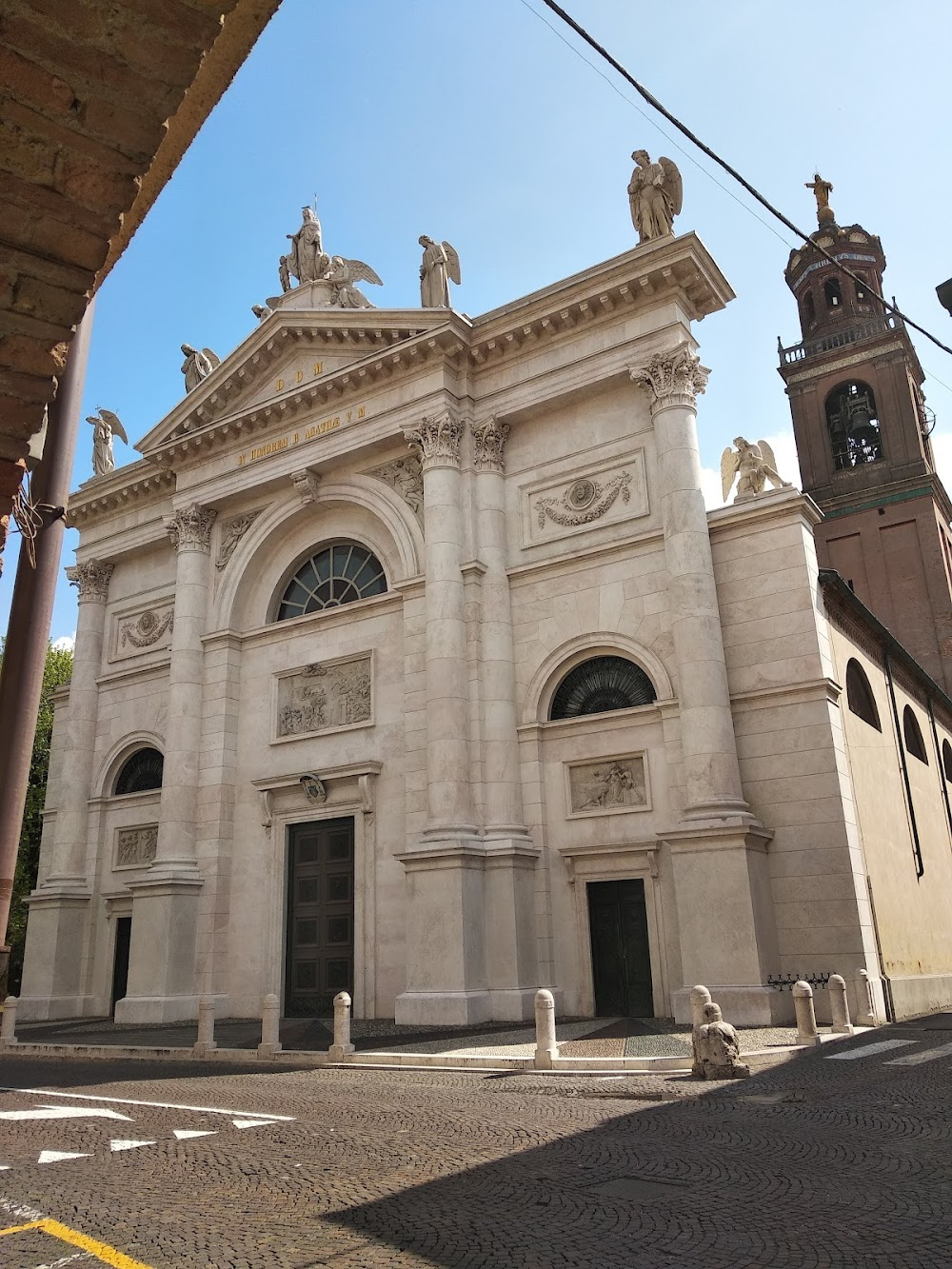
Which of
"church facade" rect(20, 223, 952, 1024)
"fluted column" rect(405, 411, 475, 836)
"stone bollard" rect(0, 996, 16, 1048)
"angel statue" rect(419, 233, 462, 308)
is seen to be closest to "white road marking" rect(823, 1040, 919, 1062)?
"church facade" rect(20, 223, 952, 1024)

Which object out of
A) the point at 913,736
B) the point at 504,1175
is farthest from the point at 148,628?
the point at 504,1175

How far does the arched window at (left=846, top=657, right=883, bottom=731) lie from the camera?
21688mm

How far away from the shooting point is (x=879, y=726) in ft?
75.1

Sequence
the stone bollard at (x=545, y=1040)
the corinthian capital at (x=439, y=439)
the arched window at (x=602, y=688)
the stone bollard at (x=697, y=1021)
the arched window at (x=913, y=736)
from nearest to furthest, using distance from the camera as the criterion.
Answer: the stone bollard at (x=697, y=1021) < the stone bollard at (x=545, y=1040) < the arched window at (x=602, y=688) < the corinthian capital at (x=439, y=439) < the arched window at (x=913, y=736)

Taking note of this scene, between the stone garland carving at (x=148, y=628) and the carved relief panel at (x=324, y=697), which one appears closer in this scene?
the carved relief panel at (x=324, y=697)

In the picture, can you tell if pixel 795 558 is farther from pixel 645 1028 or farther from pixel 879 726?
pixel 645 1028

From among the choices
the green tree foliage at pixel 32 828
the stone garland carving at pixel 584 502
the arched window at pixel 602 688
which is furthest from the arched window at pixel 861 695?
the green tree foliage at pixel 32 828

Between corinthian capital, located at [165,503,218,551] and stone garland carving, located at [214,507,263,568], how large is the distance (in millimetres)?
424

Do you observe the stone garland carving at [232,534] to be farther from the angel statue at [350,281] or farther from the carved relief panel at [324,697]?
the angel statue at [350,281]

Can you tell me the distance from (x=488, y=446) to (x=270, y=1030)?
13139 millimetres

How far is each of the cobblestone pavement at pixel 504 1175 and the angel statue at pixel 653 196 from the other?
16.9 metres

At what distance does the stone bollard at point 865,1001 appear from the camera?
16.2 m

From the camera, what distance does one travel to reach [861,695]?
22.4 meters

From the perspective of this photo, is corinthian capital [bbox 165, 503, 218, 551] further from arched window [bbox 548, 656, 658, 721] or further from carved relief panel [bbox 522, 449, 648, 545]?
arched window [bbox 548, 656, 658, 721]
